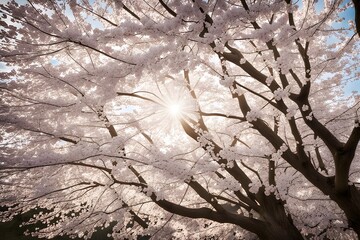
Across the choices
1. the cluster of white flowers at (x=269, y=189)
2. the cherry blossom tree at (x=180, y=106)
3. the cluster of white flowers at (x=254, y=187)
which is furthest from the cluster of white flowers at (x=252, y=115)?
the cluster of white flowers at (x=269, y=189)

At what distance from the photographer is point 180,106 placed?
5535mm

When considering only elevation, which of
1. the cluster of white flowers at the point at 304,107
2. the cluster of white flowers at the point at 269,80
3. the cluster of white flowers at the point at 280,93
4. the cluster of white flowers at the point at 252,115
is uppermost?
the cluster of white flowers at the point at 269,80

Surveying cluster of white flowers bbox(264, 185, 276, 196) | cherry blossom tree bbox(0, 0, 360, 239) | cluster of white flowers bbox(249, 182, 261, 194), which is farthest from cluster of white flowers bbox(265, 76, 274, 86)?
cluster of white flowers bbox(264, 185, 276, 196)

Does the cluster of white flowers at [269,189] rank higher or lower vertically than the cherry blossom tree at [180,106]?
lower

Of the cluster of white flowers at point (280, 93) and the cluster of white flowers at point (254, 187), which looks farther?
the cluster of white flowers at point (254, 187)

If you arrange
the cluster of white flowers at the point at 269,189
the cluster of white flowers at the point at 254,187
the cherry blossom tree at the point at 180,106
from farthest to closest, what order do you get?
the cluster of white flowers at the point at 269,189, the cluster of white flowers at the point at 254,187, the cherry blossom tree at the point at 180,106

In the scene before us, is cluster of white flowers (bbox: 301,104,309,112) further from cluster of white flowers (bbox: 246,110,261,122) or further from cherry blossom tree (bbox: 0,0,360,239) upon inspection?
cluster of white flowers (bbox: 246,110,261,122)

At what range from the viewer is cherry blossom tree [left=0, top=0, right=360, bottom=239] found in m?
3.70

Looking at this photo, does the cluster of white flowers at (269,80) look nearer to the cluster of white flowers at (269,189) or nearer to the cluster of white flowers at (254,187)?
the cluster of white flowers at (254,187)

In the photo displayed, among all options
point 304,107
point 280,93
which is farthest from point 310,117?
point 280,93

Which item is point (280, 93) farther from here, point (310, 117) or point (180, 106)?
point (180, 106)

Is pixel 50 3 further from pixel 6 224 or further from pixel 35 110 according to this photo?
pixel 6 224

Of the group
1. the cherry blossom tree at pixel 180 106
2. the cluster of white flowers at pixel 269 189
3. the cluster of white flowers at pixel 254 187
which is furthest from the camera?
the cluster of white flowers at pixel 269 189

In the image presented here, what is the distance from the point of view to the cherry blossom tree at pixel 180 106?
3699 millimetres
